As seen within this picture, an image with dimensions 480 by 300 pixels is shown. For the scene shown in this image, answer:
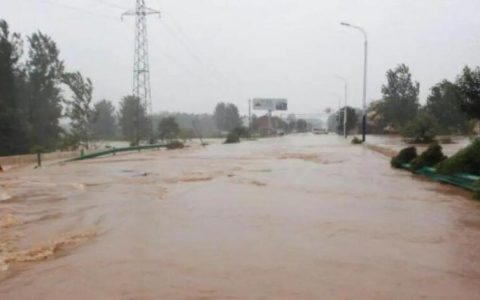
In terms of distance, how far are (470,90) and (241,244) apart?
65.7 feet

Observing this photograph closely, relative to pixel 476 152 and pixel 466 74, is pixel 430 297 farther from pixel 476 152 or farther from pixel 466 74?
pixel 466 74

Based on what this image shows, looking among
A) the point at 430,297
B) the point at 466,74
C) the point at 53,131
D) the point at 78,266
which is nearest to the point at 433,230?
the point at 430,297

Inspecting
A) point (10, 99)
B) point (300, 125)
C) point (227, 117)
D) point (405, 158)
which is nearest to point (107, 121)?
point (227, 117)

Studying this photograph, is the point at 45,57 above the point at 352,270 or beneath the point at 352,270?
above

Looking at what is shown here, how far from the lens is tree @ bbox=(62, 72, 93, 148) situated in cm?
4725

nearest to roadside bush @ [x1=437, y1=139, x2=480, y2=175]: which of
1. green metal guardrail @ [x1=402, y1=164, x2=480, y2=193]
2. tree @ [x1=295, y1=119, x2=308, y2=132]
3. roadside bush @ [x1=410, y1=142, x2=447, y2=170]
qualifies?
green metal guardrail @ [x1=402, y1=164, x2=480, y2=193]

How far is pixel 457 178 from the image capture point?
12344mm

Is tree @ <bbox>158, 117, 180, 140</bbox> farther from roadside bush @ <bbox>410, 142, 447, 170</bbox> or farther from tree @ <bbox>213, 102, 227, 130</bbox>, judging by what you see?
tree @ <bbox>213, 102, 227, 130</bbox>

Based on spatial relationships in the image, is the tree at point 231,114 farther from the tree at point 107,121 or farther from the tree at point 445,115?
the tree at point 445,115

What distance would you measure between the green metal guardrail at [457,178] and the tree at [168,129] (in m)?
53.3

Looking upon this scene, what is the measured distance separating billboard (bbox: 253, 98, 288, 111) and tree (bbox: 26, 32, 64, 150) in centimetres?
5949

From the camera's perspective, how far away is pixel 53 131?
6034 cm

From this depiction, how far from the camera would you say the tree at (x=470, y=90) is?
76.7ft

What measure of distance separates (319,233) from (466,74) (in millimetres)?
19329
